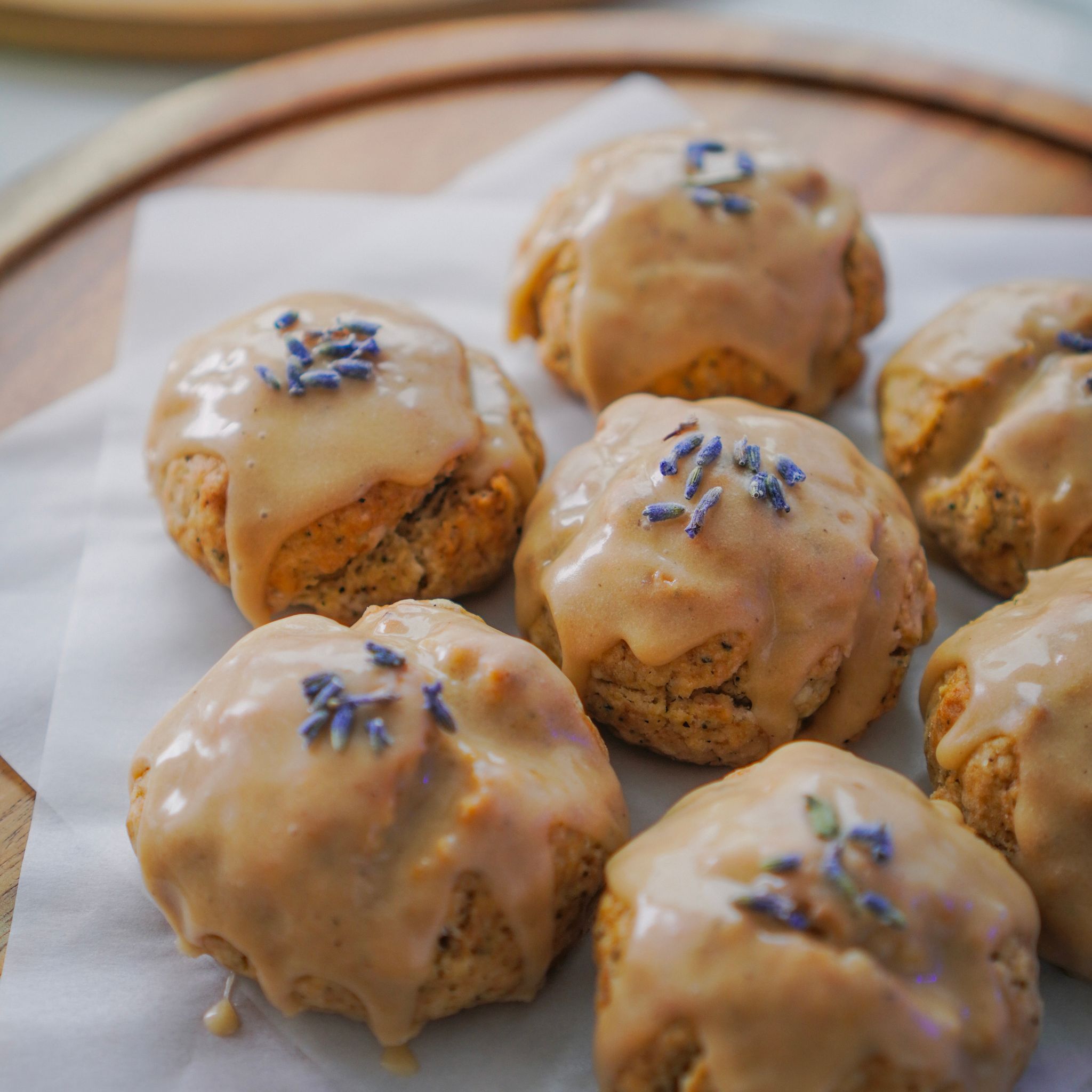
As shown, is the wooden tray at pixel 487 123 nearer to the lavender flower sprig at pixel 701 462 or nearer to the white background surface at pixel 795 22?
the white background surface at pixel 795 22

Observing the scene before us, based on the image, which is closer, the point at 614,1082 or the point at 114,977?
the point at 614,1082

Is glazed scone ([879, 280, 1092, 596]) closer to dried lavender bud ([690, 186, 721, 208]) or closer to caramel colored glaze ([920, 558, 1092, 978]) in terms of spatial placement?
caramel colored glaze ([920, 558, 1092, 978])

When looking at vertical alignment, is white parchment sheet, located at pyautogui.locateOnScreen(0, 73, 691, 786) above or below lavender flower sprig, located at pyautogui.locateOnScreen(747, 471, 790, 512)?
below

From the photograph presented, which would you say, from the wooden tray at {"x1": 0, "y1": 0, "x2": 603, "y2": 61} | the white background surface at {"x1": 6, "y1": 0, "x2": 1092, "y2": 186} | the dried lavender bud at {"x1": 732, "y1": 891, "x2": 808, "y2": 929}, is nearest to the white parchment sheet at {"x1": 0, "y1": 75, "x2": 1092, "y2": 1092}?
the dried lavender bud at {"x1": 732, "y1": 891, "x2": 808, "y2": 929}

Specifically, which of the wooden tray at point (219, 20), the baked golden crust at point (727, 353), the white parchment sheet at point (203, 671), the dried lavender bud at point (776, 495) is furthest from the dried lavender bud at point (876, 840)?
the wooden tray at point (219, 20)

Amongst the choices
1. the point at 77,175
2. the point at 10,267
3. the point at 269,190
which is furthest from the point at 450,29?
the point at 10,267

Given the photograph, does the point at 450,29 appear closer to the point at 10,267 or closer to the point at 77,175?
the point at 77,175

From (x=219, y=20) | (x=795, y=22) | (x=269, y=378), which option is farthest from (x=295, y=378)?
(x=795, y=22)
